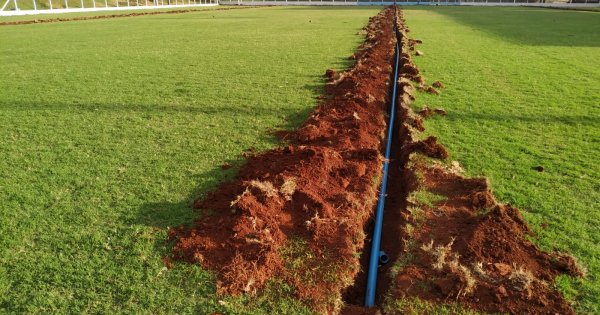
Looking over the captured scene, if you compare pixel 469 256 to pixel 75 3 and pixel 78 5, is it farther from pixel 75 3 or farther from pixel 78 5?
pixel 75 3

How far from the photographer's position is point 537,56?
38.2 ft

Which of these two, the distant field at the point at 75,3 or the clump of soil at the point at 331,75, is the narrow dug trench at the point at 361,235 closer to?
the clump of soil at the point at 331,75

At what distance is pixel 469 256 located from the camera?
310 centimetres

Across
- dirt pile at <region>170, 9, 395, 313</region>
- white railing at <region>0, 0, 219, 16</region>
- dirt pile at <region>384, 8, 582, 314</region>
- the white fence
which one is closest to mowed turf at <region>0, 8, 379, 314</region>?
dirt pile at <region>170, 9, 395, 313</region>

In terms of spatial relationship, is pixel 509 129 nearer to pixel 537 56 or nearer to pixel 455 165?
pixel 455 165

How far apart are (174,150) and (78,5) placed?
47576 mm

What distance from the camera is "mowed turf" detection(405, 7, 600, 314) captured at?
342 centimetres

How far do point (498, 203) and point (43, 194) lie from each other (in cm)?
402

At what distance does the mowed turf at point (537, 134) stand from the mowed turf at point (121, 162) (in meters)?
2.08

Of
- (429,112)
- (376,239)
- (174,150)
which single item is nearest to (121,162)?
(174,150)

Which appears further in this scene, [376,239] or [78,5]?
[78,5]

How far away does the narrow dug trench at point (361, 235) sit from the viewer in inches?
110

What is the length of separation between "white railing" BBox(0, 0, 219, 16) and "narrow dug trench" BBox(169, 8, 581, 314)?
1335 inches

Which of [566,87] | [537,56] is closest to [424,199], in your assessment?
[566,87]
